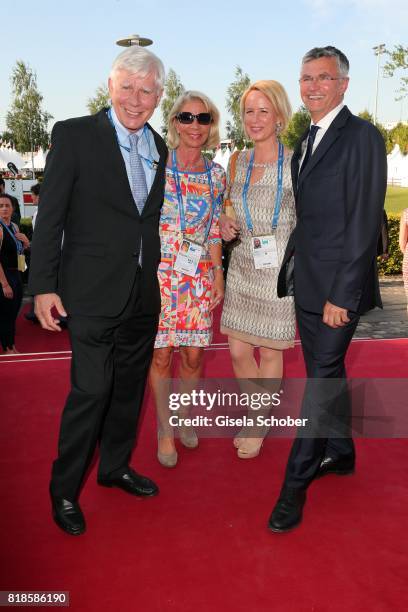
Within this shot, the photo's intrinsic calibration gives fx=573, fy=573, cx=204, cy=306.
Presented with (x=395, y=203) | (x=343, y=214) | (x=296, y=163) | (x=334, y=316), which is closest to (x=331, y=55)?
(x=296, y=163)

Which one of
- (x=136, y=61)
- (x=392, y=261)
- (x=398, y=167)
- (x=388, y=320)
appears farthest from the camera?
(x=398, y=167)

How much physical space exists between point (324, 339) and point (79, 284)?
1083 mm

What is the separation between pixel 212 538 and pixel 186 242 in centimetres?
142

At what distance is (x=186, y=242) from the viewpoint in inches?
116

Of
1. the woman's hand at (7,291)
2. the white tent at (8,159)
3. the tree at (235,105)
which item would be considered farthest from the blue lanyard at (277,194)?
the tree at (235,105)

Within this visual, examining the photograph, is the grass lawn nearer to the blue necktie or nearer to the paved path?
Answer: the paved path

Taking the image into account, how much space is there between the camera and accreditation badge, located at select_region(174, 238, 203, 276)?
Result: 2963mm

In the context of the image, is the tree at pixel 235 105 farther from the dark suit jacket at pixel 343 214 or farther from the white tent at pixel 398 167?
the dark suit jacket at pixel 343 214

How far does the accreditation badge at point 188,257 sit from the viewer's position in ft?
9.72

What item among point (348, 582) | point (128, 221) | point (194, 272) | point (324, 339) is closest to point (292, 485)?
point (348, 582)

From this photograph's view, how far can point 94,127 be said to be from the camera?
236 cm

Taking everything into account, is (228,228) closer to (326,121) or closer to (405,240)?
(326,121)

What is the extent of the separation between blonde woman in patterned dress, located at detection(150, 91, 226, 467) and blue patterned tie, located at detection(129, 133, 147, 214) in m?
0.43

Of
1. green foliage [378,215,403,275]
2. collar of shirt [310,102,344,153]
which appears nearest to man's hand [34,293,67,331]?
collar of shirt [310,102,344,153]
